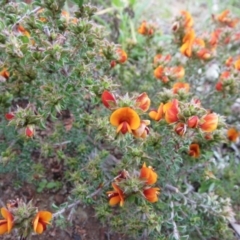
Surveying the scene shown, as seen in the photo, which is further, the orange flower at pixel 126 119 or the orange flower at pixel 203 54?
the orange flower at pixel 203 54

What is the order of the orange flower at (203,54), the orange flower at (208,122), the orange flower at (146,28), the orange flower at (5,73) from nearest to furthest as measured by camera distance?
the orange flower at (208,122) < the orange flower at (5,73) < the orange flower at (203,54) < the orange flower at (146,28)

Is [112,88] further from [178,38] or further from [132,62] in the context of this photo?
[132,62]

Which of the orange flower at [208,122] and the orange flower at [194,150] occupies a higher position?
the orange flower at [208,122]

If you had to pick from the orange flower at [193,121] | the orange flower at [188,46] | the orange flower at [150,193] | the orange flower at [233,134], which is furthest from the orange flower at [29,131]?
the orange flower at [233,134]

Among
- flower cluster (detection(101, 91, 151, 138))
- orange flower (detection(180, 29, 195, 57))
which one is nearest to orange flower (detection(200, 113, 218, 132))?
flower cluster (detection(101, 91, 151, 138))

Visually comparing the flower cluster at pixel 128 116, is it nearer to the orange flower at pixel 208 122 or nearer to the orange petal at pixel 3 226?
the orange flower at pixel 208 122

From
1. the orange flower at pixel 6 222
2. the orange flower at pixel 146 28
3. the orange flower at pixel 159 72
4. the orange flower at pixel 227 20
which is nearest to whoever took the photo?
the orange flower at pixel 6 222
